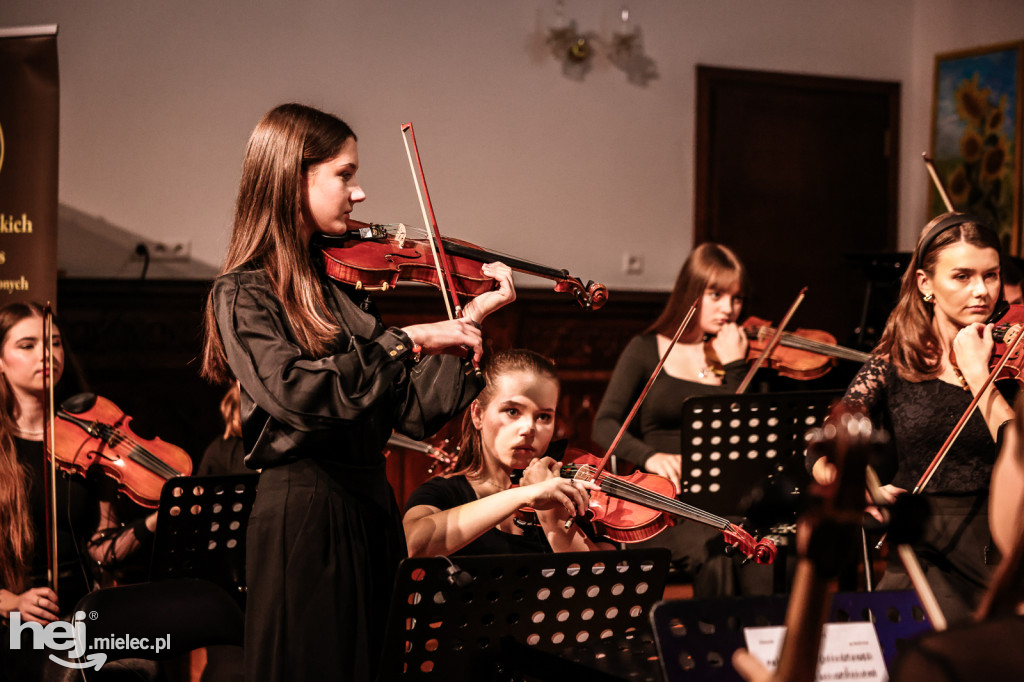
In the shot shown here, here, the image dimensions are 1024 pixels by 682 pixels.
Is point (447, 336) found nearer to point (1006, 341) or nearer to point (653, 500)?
point (653, 500)

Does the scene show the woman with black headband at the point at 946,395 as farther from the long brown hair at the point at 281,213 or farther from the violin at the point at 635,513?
the long brown hair at the point at 281,213

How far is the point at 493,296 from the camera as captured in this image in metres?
1.72

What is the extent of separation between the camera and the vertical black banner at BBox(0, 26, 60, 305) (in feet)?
10.0

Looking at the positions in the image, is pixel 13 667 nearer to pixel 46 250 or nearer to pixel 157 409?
pixel 46 250

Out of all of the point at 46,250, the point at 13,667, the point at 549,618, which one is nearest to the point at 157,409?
the point at 46,250

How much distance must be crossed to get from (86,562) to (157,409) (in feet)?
5.54

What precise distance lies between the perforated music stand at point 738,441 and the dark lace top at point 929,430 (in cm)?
35

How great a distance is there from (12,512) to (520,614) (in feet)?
4.91

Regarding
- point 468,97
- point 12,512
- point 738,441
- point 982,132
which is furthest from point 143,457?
point 982,132

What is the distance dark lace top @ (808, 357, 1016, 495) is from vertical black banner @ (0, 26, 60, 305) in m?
2.42

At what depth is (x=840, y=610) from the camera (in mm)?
1220

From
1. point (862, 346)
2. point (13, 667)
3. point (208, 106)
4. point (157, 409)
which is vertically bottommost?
point (13, 667)

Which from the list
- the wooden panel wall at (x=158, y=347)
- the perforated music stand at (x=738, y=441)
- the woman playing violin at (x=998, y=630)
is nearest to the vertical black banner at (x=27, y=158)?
the wooden panel wall at (x=158, y=347)

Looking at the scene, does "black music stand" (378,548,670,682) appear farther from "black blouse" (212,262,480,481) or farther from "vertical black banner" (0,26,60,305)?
"vertical black banner" (0,26,60,305)
